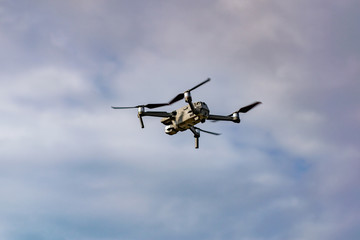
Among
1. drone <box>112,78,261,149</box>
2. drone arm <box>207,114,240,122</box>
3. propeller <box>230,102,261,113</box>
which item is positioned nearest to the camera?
drone <box>112,78,261,149</box>

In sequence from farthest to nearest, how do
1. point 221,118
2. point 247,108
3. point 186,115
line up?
point 247,108
point 221,118
point 186,115

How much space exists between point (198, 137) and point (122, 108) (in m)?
13.8

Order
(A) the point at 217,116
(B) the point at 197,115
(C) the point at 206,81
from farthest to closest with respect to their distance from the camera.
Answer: (A) the point at 217,116
(B) the point at 197,115
(C) the point at 206,81

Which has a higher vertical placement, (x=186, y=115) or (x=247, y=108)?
(x=247, y=108)

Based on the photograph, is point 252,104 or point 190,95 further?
point 252,104

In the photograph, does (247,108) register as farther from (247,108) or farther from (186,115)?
(186,115)

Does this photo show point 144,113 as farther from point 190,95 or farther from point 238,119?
point 238,119

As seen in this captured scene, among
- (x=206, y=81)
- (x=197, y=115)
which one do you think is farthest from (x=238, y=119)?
(x=206, y=81)

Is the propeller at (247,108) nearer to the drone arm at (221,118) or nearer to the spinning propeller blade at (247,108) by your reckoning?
the spinning propeller blade at (247,108)

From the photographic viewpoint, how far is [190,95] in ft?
276

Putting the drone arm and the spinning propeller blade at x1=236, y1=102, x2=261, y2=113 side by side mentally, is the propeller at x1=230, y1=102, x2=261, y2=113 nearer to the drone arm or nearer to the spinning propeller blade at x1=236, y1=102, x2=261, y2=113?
the spinning propeller blade at x1=236, y1=102, x2=261, y2=113

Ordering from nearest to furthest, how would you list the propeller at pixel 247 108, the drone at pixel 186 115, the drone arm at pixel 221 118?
the drone at pixel 186 115 → the drone arm at pixel 221 118 → the propeller at pixel 247 108

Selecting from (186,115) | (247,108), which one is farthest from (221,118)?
(186,115)

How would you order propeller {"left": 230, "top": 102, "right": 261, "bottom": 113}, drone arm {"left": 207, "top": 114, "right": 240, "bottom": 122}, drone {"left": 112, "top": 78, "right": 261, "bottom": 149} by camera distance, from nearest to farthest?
drone {"left": 112, "top": 78, "right": 261, "bottom": 149}, drone arm {"left": 207, "top": 114, "right": 240, "bottom": 122}, propeller {"left": 230, "top": 102, "right": 261, "bottom": 113}
